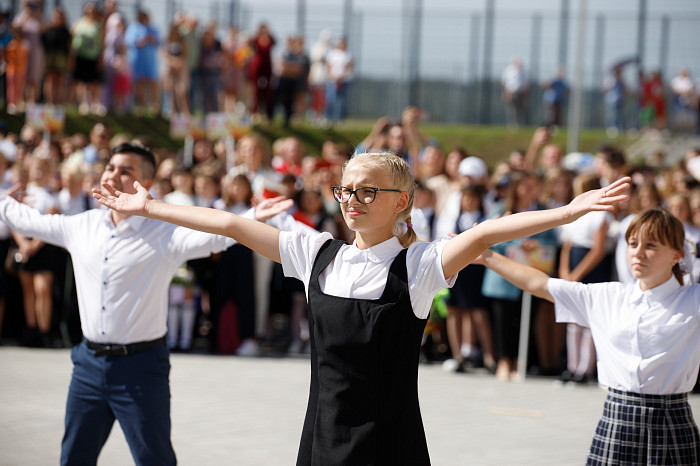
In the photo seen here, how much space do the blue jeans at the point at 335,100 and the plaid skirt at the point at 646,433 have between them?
1792 cm

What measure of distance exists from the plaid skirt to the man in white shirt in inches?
77.0

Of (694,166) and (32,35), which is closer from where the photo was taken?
(694,166)

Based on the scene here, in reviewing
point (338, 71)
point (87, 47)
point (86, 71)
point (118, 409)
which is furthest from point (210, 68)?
point (118, 409)

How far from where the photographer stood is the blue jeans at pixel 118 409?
4.45 m

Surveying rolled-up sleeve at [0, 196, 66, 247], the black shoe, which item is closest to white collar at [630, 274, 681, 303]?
rolled-up sleeve at [0, 196, 66, 247]

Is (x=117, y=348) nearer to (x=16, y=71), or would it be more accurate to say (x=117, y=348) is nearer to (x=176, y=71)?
(x=16, y=71)

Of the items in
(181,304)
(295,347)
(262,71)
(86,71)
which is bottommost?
(295,347)

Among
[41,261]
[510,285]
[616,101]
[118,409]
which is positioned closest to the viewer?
[118,409]

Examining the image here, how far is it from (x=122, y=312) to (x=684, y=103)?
22124mm

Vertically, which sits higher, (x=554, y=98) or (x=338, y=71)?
(x=338, y=71)

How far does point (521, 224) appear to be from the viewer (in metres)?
3.24

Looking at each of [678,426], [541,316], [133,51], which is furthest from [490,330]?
[133,51]

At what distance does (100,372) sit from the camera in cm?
452

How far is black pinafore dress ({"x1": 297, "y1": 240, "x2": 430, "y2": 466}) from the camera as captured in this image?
3.39 m
